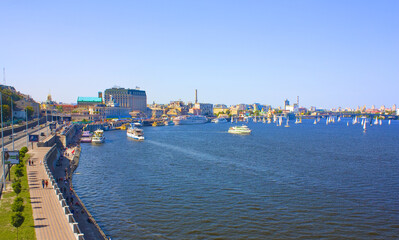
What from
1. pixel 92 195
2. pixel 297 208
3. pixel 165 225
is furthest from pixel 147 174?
pixel 297 208

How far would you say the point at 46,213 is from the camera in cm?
1925

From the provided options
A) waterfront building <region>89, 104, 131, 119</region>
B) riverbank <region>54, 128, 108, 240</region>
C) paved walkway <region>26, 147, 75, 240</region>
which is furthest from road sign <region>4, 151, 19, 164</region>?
waterfront building <region>89, 104, 131, 119</region>

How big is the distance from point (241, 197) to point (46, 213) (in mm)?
17102

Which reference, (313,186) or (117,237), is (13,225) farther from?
(313,186)

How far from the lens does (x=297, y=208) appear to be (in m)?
26.9

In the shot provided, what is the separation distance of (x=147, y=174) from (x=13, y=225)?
23.0 meters

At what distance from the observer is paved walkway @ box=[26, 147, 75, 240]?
53.9ft

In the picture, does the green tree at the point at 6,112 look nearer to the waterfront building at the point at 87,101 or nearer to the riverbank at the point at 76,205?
the riverbank at the point at 76,205

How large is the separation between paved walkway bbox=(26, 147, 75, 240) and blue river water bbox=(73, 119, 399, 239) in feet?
12.6

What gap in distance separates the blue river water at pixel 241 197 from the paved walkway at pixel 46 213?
385 cm

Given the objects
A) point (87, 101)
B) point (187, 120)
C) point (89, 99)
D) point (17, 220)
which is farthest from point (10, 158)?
point (89, 99)

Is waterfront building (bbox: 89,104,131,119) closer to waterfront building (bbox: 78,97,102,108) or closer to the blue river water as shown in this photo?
waterfront building (bbox: 78,97,102,108)

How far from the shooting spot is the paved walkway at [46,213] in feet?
53.9

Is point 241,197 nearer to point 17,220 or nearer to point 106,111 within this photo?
point 17,220
